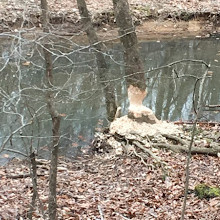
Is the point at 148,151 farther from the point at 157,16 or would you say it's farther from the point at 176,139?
the point at 157,16

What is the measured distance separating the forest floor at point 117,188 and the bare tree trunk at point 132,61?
3.98 ft

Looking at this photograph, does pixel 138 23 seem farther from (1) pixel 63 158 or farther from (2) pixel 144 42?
(1) pixel 63 158

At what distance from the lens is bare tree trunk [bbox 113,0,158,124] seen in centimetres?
765

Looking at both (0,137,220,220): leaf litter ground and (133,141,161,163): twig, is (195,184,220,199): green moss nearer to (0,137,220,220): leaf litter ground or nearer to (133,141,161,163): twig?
(0,137,220,220): leaf litter ground

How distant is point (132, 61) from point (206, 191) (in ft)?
11.5

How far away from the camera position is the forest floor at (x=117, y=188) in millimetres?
5016

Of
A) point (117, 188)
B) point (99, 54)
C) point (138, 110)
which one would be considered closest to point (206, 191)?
point (117, 188)

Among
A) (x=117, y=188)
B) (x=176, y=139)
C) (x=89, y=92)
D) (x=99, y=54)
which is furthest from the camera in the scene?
(x=89, y=92)

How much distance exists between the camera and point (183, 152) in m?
7.43

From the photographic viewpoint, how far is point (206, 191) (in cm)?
540

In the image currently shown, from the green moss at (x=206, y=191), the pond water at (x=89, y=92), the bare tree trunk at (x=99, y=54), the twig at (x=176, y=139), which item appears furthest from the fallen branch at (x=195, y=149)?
the bare tree trunk at (x=99, y=54)

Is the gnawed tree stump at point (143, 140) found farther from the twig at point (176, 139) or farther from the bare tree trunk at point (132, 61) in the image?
the bare tree trunk at point (132, 61)

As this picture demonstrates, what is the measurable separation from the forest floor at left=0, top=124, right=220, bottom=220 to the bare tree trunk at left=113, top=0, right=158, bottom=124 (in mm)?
1212

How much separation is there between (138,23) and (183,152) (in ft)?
37.1
